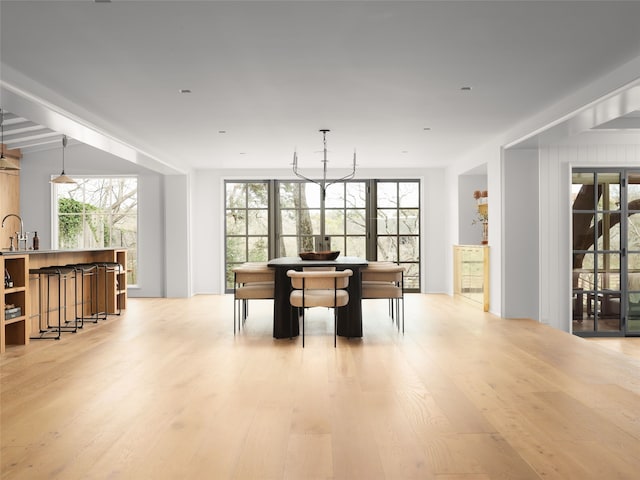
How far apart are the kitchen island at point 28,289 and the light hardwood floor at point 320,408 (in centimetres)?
34

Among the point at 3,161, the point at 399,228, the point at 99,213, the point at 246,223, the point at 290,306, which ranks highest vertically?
the point at 3,161

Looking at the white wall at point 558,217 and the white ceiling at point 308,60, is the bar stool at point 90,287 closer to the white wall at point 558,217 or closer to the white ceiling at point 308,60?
the white ceiling at point 308,60

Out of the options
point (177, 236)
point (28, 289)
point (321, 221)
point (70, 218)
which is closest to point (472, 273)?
point (321, 221)

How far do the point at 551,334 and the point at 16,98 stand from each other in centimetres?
590

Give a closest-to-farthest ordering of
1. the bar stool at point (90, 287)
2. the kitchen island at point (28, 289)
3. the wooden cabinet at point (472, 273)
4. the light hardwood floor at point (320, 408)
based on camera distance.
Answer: the light hardwood floor at point (320, 408)
the kitchen island at point (28, 289)
the bar stool at point (90, 287)
the wooden cabinet at point (472, 273)

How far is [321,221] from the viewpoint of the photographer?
10.9 m

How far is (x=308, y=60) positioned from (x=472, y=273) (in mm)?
5627

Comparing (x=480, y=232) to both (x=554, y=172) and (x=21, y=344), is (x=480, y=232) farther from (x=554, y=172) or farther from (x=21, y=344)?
(x=21, y=344)

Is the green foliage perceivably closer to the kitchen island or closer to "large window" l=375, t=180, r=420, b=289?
the kitchen island

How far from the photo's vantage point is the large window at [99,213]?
10328 millimetres

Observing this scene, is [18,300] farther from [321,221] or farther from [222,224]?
[321,221]

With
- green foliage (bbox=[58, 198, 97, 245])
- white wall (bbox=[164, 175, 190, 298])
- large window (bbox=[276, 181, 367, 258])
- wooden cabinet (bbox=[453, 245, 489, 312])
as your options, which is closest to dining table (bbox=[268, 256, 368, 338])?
wooden cabinet (bbox=[453, 245, 489, 312])

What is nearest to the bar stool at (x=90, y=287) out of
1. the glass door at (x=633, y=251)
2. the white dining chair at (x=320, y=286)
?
the white dining chair at (x=320, y=286)

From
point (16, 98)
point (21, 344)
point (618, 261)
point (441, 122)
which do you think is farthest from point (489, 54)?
point (21, 344)
